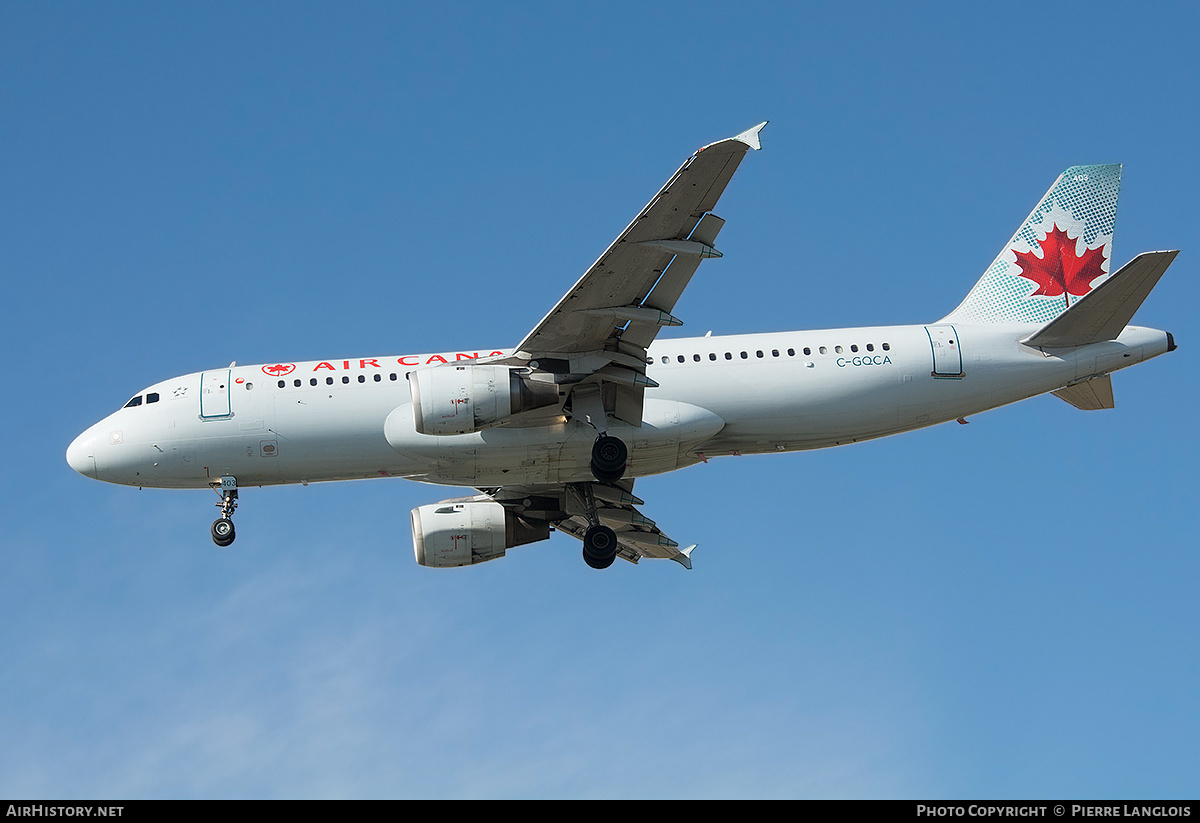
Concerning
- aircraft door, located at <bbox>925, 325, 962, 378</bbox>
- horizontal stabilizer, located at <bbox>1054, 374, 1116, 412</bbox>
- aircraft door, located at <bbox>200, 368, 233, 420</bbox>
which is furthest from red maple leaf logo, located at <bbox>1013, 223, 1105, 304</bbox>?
aircraft door, located at <bbox>200, 368, 233, 420</bbox>

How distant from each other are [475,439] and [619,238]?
589 cm

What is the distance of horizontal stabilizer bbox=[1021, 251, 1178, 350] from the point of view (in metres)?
27.1

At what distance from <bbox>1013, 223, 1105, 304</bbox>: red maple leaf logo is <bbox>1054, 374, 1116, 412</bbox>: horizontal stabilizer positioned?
296 cm

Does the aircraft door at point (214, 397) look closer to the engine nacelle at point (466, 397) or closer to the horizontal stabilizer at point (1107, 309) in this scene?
the engine nacelle at point (466, 397)

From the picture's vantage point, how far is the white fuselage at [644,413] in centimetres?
2806

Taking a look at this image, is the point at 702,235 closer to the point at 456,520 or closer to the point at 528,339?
the point at 528,339

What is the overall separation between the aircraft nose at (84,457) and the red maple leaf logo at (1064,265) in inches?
903

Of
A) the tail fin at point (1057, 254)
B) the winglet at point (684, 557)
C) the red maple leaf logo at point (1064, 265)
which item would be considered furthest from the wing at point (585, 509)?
the red maple leaf logo at point (1064, 265)

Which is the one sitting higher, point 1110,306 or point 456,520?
point 1110,306

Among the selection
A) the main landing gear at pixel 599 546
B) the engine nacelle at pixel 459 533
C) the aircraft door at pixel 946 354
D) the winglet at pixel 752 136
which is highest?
the winglet at pixel 752 136

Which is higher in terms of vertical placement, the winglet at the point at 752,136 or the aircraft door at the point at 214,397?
the winglet at the point at 752,136
